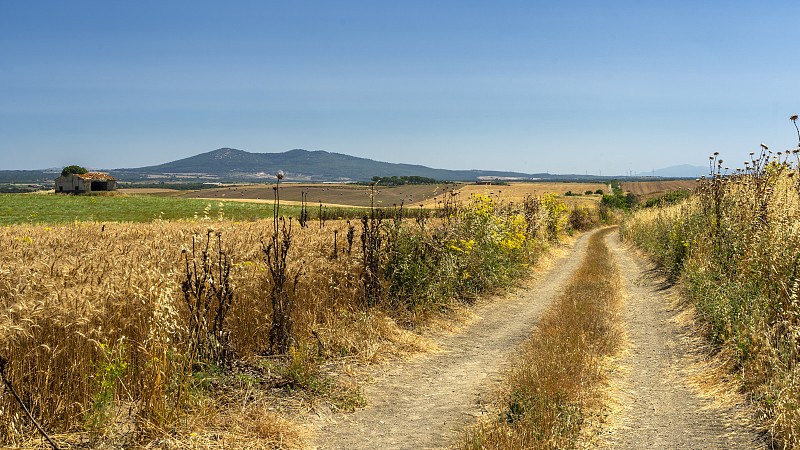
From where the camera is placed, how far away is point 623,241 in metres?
30.8

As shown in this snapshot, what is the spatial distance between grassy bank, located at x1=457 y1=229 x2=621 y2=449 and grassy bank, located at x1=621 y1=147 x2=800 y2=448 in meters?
1.64

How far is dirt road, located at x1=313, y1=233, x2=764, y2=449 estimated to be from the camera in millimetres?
4992

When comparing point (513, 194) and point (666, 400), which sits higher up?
point (513, 194)

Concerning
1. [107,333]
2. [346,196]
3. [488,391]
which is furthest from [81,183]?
[488,391]

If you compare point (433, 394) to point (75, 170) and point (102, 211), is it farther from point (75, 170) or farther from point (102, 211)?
point (75, 170)

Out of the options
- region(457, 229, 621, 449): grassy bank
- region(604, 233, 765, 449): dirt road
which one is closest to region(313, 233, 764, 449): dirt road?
region(604, 233, 765, 449): dirt road

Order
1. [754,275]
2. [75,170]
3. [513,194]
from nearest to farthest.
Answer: [754,275]
[513,194]
[75,170]

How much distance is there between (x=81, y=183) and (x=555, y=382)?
258 feet

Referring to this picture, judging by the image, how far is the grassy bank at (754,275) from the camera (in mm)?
5383

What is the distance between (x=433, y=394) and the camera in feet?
20.6

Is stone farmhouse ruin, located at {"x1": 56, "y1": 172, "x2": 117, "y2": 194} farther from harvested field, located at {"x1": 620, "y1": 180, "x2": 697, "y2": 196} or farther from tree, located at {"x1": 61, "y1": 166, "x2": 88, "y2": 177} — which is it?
harvested field, located at {"x1": 620, "y1": 180, "x2": 697, "y2": 196}

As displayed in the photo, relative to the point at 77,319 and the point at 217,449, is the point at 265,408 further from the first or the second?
the point at 77,319

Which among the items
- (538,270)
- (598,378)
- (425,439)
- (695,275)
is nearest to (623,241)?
(538,270)

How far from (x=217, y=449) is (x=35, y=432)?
1435 millimetres
